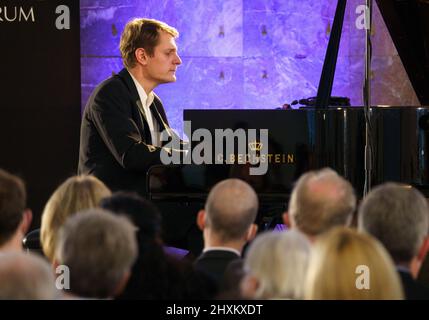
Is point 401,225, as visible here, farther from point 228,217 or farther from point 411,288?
point 228,217

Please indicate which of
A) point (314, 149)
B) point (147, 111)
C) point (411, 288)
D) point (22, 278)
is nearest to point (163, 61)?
point (147, 111)

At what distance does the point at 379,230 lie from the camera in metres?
2.93

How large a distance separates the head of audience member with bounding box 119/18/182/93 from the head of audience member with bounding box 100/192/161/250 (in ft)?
8.25

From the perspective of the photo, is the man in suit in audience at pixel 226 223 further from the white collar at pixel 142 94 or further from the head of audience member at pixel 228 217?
the white collar at pixel 142 94

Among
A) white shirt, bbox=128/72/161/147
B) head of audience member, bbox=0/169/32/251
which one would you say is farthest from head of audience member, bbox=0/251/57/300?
white shirt, bbox=128/72/161/147

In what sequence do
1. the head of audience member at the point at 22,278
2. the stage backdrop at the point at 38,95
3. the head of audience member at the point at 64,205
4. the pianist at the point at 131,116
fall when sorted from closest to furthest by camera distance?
the head of audience member at the point at 22,278 → the head of audience member at the point at 64,205 → the pianist at the point at 131,116 → the stage backdrop at the point at 38,95

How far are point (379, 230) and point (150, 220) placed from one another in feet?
2.50

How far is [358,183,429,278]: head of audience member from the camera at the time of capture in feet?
9.56

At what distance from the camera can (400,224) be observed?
292 centimetres

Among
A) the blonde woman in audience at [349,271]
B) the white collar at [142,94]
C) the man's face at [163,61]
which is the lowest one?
the blonde woman in audience at [349,271]

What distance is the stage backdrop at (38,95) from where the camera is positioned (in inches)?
287

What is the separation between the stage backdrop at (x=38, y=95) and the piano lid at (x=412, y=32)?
107 inches

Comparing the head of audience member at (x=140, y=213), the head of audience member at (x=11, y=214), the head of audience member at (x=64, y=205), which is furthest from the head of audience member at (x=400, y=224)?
the head of audience member at (x=11, y=214)
